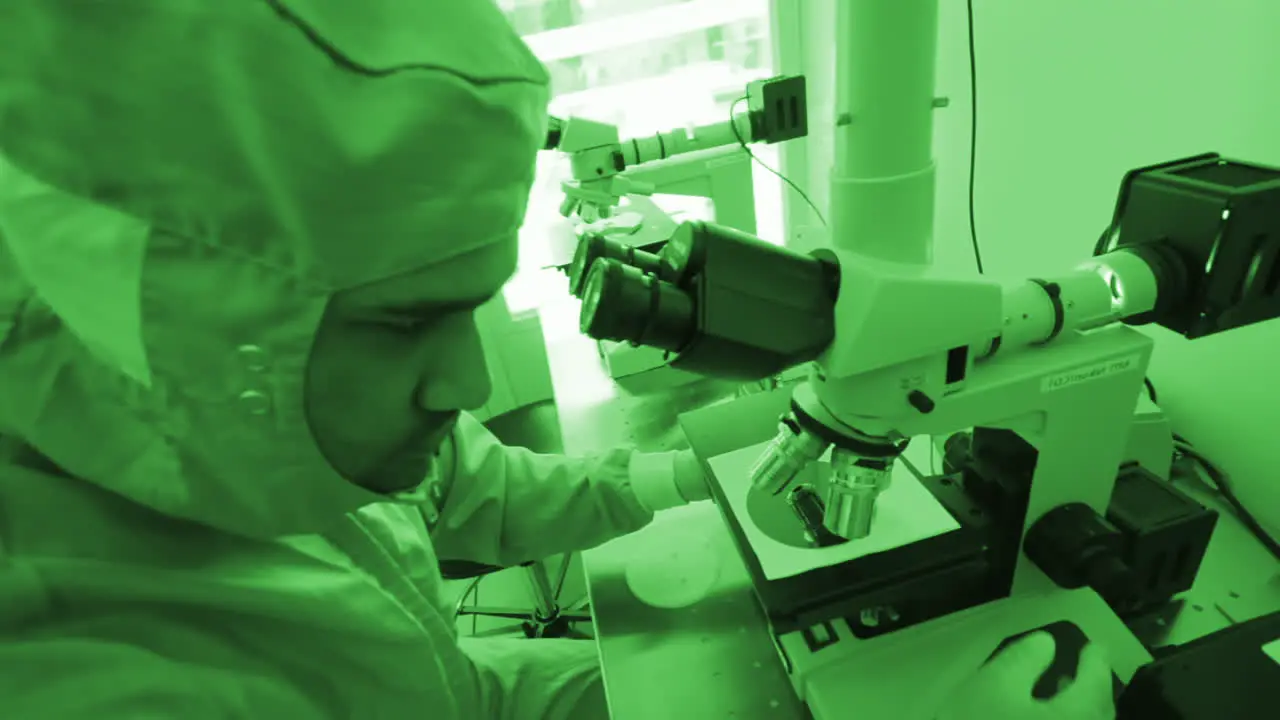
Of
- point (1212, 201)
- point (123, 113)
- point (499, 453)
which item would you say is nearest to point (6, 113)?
point (123, 113)

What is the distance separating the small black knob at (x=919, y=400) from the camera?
0.57 meters

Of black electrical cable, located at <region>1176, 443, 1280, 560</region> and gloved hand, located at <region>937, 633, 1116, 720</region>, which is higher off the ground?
gloved hand, located at <region>937, 633, 1116, 720</region>

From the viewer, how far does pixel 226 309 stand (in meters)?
0.39

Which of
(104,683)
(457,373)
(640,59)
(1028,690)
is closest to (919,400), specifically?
(1028,690)

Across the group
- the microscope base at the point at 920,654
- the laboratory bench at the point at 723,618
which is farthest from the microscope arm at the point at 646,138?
the microscope base at the point at 920,654

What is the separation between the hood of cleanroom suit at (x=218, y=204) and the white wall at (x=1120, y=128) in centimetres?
54

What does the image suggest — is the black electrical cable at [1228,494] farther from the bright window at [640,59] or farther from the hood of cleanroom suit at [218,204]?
the bright window at [640,59]

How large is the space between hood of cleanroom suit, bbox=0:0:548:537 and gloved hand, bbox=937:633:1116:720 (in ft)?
1.91

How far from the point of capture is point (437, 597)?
30.9 inches

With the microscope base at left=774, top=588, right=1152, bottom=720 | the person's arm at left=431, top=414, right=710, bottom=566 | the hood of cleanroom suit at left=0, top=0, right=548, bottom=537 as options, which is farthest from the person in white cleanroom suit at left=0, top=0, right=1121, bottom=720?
the microscope base at left=774, top=588, right=1152, bottom=720

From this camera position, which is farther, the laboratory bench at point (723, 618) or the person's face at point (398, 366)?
the laboratory bench at point (723, 618)

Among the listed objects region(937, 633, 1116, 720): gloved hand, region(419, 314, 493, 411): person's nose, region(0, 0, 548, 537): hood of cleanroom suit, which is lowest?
region(937, 633, 1116, 720): gloved hand

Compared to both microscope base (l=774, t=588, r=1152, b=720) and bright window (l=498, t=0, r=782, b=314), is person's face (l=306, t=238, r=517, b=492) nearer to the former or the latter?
microscope base (l=774, t=588, r=1152, b=720)

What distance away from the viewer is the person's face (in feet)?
1.43
